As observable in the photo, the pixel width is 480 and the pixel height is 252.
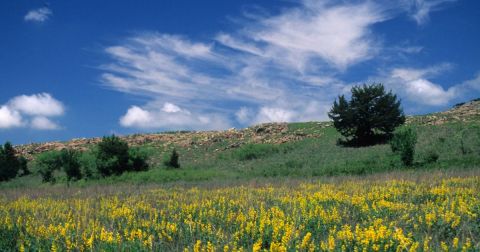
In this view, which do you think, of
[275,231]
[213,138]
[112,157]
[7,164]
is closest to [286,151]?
[213,138]

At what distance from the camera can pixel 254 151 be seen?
178ft

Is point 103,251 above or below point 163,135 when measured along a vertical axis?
below

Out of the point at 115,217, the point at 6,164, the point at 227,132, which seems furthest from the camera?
the point at 227,132

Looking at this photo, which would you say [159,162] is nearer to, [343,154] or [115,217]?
[343,154]

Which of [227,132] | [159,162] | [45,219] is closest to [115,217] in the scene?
[45,219]

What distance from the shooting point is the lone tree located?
5159cm

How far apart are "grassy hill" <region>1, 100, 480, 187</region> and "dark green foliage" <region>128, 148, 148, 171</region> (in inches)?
47.5

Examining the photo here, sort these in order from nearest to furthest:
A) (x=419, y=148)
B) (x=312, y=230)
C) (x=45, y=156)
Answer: (x=312, y=230) → (x=419, y=148) → (x=45, y=156)

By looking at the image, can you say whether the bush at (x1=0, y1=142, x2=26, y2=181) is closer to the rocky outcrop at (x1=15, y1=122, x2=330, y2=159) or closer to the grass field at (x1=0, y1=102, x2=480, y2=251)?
the rocky outcrop at (x1=15, y1=122, x2=330, y2=159)

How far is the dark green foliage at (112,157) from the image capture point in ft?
134

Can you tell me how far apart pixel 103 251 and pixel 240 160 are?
45108mm

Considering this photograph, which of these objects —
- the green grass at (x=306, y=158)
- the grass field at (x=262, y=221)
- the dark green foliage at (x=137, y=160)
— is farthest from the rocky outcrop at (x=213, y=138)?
the grass field at (x=262, y=221)

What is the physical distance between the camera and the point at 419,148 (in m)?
40.6

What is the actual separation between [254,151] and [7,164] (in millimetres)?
30663
